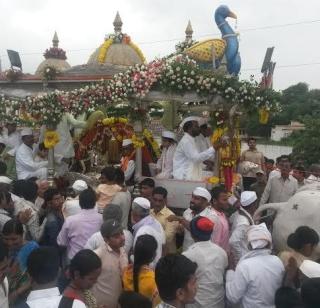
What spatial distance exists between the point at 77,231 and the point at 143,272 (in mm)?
1550

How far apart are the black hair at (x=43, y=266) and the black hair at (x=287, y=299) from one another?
180 centimetres

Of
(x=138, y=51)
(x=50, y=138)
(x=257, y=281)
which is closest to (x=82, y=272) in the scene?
(x=257, y=281)

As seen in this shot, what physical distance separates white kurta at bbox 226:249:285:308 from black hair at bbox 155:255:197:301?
3.72 ft

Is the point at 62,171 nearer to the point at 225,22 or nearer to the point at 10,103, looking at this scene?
the point at 10,103

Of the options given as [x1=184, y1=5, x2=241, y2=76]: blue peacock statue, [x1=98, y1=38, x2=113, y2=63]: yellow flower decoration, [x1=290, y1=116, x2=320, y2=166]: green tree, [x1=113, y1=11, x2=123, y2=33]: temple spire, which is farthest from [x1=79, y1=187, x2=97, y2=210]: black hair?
[x1=113, y1=11, x2=123, y2=33]: temple spire

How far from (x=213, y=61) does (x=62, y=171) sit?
3796 millimetres

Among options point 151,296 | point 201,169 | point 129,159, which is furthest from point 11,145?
point 151,296

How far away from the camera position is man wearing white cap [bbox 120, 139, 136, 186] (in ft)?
31.3

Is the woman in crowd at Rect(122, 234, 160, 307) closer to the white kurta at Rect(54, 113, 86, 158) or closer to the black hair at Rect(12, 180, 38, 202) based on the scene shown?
the black hair at Rect(12, 180, 38, 202)

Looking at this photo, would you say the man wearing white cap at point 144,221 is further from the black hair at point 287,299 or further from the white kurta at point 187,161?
the white kurta at point 187,161

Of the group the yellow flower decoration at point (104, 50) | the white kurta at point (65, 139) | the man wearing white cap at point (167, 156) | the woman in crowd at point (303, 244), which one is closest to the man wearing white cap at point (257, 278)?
the woman in crowd at point (303, 244)

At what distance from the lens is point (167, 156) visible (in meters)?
9.33

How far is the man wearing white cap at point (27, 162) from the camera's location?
9641 mm

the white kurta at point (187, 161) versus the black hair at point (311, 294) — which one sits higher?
the black hair at point (311, 294)
